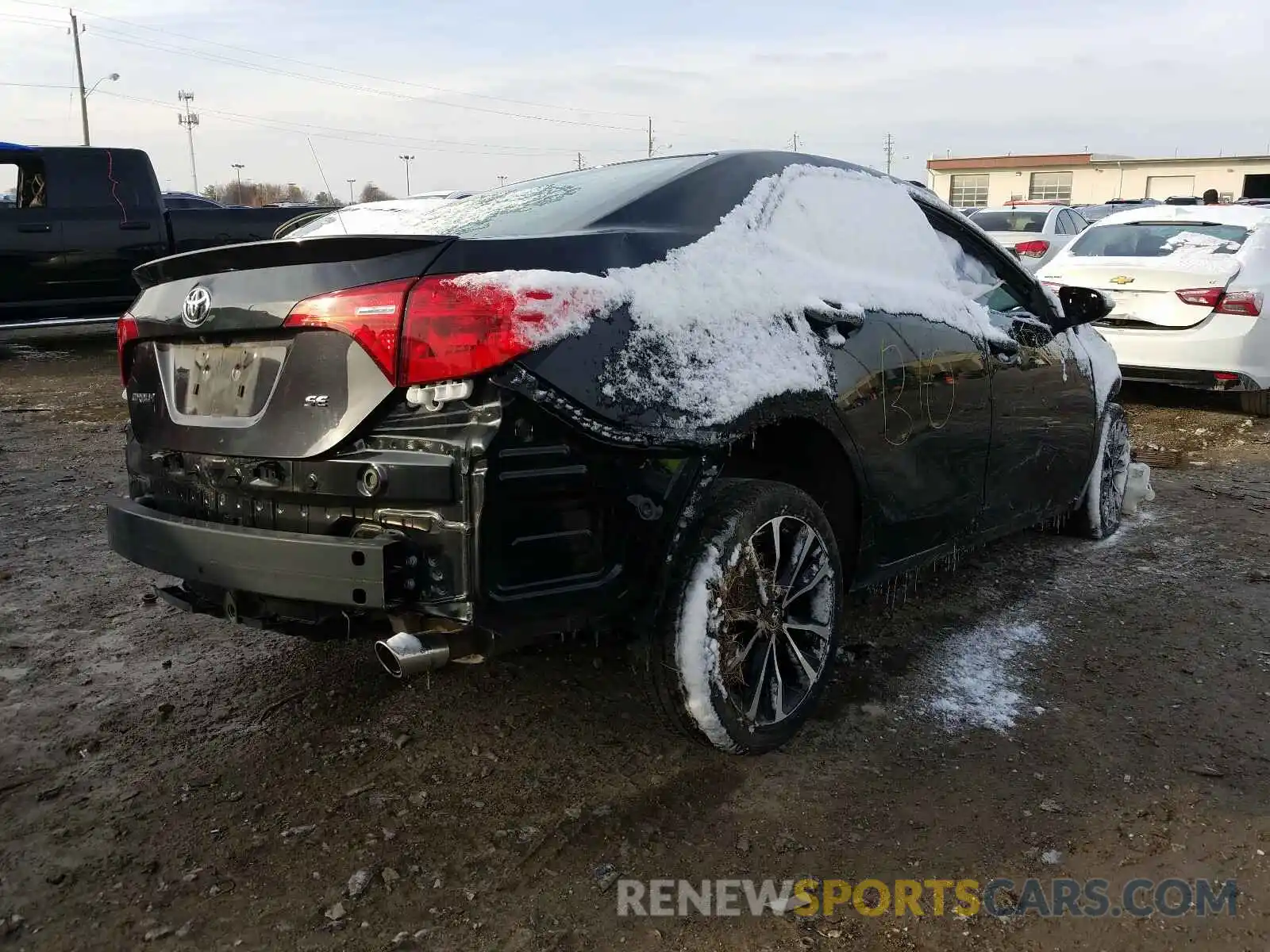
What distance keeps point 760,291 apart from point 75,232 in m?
9.72

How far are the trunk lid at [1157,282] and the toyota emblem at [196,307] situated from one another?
6.34 m

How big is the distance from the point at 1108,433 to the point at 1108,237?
4406 mm

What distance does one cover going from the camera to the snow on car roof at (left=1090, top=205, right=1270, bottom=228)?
7.82 meters

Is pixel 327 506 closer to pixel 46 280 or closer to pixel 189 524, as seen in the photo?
pixel 189 524

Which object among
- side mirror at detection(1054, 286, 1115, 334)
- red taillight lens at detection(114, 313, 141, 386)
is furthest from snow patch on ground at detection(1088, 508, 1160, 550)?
red taillight lens at detection(114, 313, 141, 386)

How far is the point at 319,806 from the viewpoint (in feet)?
8.40

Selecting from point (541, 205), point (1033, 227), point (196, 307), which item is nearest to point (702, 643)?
Answer: point (541, 205)

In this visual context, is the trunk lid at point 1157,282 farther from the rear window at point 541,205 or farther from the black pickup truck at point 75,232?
the black pickup truck at point 75,232

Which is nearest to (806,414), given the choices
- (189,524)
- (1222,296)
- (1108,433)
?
(189,524)

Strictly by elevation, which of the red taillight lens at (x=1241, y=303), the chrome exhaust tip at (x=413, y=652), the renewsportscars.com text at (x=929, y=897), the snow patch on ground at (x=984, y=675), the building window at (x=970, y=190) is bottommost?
the renewsportscars.com text at (x=929, y=897)

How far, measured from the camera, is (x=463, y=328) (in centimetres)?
217

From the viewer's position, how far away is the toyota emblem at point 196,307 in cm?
257

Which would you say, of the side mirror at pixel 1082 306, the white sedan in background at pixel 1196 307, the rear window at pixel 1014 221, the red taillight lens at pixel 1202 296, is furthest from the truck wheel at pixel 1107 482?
the rear window at pixel 1014 221

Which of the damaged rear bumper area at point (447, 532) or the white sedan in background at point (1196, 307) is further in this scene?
the white sedan in background at point (1196, 307)
